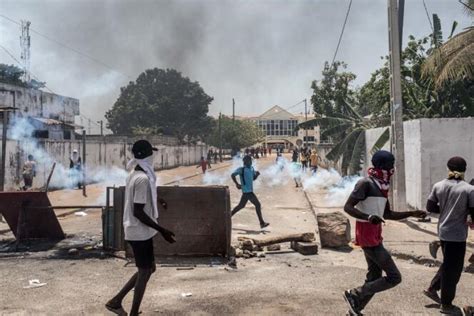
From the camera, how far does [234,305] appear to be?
5.05 metres

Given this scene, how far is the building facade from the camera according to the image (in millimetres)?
24750

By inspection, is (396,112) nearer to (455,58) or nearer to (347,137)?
(455,58)

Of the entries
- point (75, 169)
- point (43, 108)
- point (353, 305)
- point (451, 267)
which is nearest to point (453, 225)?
point (451, 267)

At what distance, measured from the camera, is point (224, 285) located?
5.82 m

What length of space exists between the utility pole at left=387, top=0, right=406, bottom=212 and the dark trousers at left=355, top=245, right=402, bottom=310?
6.56 meters

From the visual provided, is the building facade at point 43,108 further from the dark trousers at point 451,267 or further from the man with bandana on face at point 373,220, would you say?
the dark trousers at point 451,267

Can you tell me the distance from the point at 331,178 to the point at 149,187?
20.0 meters

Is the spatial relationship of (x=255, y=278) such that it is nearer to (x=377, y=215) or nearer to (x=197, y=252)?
(x=197, y=252)

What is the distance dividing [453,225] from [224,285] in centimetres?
259

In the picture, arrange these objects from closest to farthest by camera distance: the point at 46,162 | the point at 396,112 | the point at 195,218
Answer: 1. the point at 195,218
2. the point at 396,112
3. the point at 46,162

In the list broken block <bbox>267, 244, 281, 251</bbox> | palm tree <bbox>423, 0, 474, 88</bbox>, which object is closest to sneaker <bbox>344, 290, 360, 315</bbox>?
broken block <bbox>267, 244, 281, 251</bbox>

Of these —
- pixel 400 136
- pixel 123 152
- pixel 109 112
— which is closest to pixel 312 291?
pixel 400 136

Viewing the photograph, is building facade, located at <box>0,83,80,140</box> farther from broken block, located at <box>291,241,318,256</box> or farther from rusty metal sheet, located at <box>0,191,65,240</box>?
broken block, located at <box>291,241,318,256</box>

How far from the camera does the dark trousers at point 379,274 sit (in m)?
4.23
